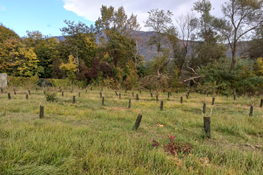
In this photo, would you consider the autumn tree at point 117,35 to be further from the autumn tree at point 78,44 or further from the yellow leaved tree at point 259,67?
the yellow leaved tree at point 259,67

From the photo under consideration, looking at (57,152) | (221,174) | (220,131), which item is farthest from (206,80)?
(57,152)

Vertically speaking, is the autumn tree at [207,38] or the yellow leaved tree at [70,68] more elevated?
the autumn tree at [207,38]

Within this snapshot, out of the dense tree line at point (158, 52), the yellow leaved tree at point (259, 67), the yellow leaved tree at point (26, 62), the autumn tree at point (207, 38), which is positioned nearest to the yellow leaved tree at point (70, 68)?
the dense tree line at point (158, 52)

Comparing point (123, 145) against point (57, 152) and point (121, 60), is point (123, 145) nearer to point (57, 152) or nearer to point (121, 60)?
point (57, 152)

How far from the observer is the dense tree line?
18.4m

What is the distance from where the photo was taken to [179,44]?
26.8 meters

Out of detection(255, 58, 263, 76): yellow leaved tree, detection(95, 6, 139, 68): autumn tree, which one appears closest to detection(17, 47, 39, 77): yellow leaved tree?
detection(95, 6, 139, 68): autumn tree

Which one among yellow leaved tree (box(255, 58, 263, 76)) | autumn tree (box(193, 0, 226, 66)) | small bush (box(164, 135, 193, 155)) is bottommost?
small bush (box(164, 135, 193, 155))

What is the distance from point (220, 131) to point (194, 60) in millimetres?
22893

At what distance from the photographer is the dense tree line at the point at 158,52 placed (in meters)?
18.4

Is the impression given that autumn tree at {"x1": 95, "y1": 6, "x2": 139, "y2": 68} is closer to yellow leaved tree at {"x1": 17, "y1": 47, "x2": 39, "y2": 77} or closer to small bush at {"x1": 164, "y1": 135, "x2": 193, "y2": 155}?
yellow leaved tree at {"x1": 17, "y1": 47, "x2": 39, "y2": 77}

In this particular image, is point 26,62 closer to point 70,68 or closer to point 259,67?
point 70,68

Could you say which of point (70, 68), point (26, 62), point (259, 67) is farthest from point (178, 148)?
point (26, 62)

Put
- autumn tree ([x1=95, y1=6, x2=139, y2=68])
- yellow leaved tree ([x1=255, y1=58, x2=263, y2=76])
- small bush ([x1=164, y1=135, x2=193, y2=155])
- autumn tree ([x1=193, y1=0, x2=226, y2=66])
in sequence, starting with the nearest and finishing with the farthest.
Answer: small bush ([x1=164, y1=135, x2=193, y2=155]) → yellow leaved tree ([x1=255, y1=58, x2=263, y2=76]) → autumn tree ([x1=193, y1=0, x2=226, y2=66]) → autumn tree ([x1=95, y1=6, x2=139, y2=68])
